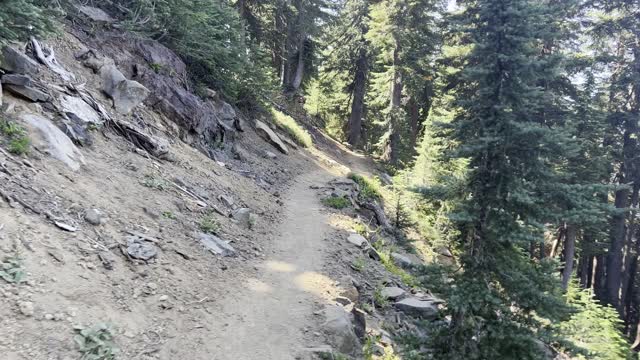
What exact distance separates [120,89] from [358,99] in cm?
2074

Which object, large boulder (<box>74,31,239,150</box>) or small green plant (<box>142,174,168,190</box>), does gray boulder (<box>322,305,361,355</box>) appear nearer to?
small green plant (<box>142,174,168,190</box>)

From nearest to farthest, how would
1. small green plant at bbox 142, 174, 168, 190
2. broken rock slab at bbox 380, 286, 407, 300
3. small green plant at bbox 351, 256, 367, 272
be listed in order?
small green plant at bbox 142, 174, 168, 190 → broken rock slab at bbox 380, 286, 407, 300 → small green plant at bbox 351, 256, 367, 272

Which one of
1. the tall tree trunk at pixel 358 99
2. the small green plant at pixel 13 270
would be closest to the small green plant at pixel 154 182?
the small green plant at pixel 13 270

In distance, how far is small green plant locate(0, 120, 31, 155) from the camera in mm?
6547

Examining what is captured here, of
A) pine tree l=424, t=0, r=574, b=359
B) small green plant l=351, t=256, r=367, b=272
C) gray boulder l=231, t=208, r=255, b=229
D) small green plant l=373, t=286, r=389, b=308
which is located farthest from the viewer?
gray boulder l=231, t=208, r=255, b=229

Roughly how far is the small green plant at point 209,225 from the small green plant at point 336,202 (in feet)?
18.0

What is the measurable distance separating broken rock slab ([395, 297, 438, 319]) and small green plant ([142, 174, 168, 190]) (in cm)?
605

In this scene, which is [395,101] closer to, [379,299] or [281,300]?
[379,299]

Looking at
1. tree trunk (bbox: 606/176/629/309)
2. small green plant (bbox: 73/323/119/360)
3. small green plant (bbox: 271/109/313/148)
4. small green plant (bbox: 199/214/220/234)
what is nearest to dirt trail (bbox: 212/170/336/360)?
small green plant (bbox: 199/214/220/234)

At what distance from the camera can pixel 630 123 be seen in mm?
20953

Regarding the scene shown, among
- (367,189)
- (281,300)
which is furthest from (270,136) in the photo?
(281,300)

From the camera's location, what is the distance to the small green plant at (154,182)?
8891mm

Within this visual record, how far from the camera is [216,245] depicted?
8633mm

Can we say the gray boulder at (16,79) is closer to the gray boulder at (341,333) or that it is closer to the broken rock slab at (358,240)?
the gray boulder at (341,333)
